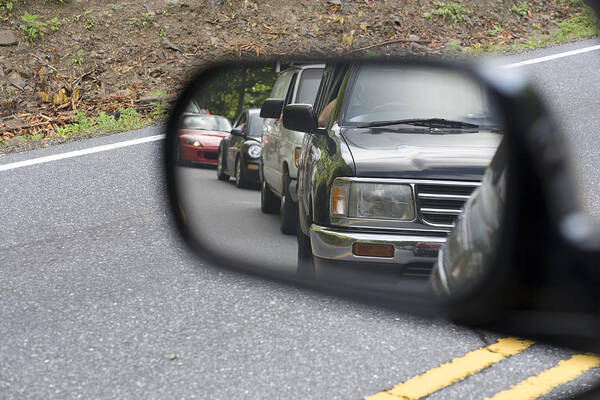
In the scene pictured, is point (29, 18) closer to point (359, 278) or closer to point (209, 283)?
point (209, 283)

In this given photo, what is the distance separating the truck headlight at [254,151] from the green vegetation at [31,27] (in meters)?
10.3

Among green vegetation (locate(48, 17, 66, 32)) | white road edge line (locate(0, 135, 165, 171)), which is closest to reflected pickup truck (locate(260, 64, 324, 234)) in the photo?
white road edge line (locate(0, 135, 165, 171))

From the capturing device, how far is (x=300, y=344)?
356cm

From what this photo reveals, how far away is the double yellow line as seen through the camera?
307 cm

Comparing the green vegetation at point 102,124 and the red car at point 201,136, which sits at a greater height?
the red car at point 201,136

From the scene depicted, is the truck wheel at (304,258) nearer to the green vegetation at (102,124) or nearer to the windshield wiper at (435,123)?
the windshield wiper at (435,123)

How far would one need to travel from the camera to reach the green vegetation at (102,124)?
872cm

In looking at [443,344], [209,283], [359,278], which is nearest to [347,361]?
[443,344]

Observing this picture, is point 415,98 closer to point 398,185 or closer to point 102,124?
point 398,185

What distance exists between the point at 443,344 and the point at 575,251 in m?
2.81

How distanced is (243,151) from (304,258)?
461mm

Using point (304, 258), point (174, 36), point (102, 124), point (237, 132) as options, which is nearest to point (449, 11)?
point (174, 36)

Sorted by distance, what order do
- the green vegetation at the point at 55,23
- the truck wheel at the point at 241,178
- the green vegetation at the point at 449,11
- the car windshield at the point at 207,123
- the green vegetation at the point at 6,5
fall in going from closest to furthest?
the truck wheel at the point at 241,178 < the car windshield at the point at 207,123 < the green vegetation at the point at 55,23 < the green vegetation at the point at 6,5 < the green vegetation at the point at 449,11

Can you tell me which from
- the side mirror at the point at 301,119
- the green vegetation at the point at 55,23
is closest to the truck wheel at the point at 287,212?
the side mirror at the point at 301,119
